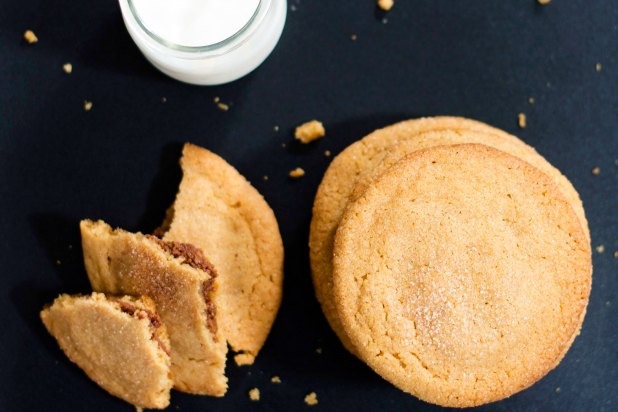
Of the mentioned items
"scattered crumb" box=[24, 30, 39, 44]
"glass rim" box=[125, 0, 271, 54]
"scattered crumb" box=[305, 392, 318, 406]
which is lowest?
"scattered crumb" box=[305, 392, 318, 406]

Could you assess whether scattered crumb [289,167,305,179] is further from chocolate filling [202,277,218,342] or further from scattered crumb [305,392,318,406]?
scattered crumb [305,392,318,406]

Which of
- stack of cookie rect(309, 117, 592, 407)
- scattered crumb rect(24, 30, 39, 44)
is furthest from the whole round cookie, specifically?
scattered crumb rect(24, 30, 39, 44)

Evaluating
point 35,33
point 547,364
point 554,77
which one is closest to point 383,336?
point 547,364

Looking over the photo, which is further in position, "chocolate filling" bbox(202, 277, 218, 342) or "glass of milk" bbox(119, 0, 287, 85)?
"chocolate filling" bbox(202, 277, 218, 342)

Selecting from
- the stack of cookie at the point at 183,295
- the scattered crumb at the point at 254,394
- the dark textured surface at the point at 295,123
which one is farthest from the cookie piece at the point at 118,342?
the scattered crumb at the point at 254,394

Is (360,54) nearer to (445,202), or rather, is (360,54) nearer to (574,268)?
(445,202)

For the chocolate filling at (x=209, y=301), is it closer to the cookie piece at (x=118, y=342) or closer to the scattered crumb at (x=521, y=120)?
the cookie piece at (x=118, y=342)

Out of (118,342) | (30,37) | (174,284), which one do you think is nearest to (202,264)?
(174,284)
